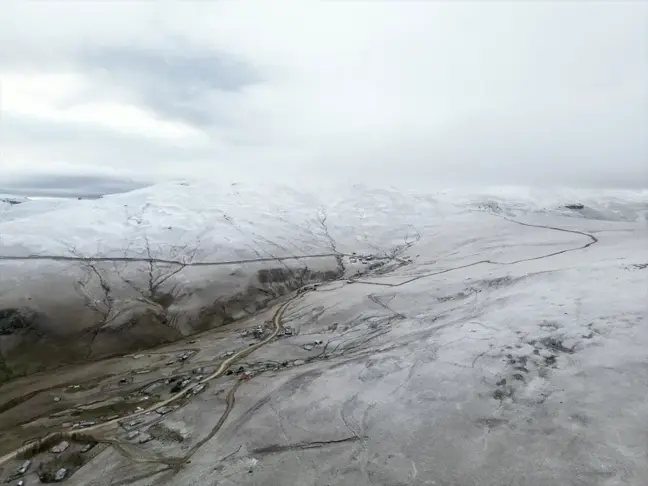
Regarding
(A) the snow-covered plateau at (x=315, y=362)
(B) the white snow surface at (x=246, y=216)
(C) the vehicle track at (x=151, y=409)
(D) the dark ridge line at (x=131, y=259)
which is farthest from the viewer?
(B) the white snow surface at (x=246, y=216)

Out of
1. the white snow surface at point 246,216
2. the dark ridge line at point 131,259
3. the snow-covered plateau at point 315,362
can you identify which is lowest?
the snow-covered plateau at point 315,362

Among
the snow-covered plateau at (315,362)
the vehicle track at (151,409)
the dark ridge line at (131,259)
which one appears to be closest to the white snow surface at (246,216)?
the snow-covered plateau at (315,362)

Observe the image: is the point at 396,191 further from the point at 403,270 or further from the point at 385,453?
the point at 385,453

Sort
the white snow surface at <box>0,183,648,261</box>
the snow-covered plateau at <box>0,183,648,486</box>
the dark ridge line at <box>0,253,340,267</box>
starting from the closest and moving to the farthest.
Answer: the snow-covered plateau at <box>0,183,648,486</box>, the dark ridge line at <box>0,253,340,267</box>, the white snow surface at <box>0,183,648,261</box>

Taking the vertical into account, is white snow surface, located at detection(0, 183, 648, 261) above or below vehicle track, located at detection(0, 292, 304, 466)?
above

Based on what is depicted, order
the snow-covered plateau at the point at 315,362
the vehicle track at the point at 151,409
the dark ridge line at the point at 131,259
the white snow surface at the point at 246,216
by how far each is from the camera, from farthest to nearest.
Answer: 1. the white snow surface at the point at 246,216
2. the dark ridge line at the point at 131,259
3. the vehicle track at the point at 151,409
4. the snow-covered plateau at the point at 315,362

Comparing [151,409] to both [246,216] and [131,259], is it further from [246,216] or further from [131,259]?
[246,216]

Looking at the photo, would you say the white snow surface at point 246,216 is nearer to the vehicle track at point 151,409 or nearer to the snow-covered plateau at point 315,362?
the snow-covered plateau at point 315,362

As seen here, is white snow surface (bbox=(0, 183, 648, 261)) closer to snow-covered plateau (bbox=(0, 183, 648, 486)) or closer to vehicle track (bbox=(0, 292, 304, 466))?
snow-covered plateau (bbox=(0, 183, 648, 486))

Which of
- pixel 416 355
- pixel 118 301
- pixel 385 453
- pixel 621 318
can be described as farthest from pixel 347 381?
pixel 118 301

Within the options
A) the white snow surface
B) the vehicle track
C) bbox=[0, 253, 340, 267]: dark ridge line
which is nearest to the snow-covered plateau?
the vehicle track
